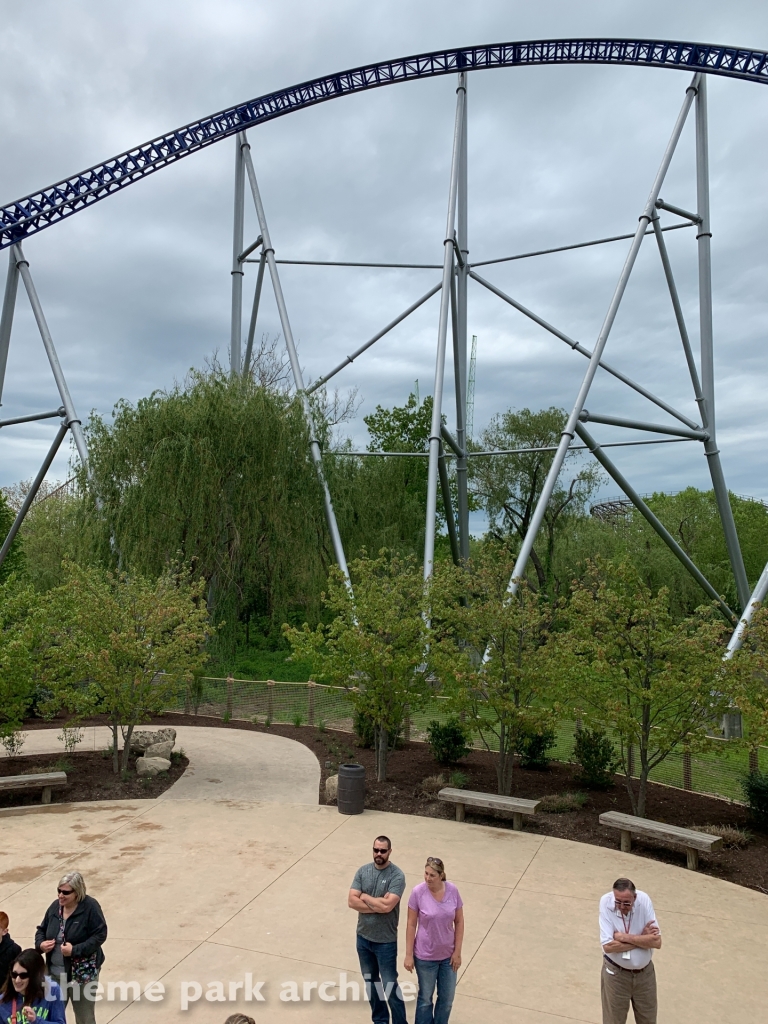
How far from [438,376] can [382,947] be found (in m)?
16.0

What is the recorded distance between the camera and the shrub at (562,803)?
38.3 ft

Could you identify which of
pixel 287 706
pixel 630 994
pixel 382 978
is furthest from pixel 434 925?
pixel 287 706

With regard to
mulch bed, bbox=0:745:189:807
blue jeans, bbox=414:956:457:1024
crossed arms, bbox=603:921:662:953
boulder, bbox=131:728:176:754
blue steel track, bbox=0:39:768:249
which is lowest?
mulch bed, bbox=0:745:189:807

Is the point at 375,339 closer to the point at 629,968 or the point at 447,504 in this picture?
the point at 447,504

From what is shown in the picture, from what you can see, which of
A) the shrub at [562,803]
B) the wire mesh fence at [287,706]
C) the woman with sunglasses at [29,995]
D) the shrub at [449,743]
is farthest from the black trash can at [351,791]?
the woman with sunglasses at [29,995]

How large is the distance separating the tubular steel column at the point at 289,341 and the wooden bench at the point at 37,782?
28.1ft

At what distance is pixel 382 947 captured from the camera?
5559 millimetres

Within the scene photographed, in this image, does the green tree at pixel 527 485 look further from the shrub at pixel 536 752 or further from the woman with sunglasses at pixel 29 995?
the woman with sunglasses at pixel 29 995

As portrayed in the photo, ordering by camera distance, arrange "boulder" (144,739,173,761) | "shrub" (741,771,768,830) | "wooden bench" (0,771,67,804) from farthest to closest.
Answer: "boulder" (144,739,173,761) < "wooden bench" (0,771,67,804) < "shrub" (741,771,768,830)

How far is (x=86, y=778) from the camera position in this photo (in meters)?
13.2

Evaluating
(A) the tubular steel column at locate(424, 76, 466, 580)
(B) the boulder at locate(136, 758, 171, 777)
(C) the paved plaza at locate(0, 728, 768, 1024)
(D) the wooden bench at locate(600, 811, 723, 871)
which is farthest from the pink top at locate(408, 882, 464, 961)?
(A) the tubular steel column at locate(424, 76, 466, 580)

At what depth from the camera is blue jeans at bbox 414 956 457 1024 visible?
5.35 meters

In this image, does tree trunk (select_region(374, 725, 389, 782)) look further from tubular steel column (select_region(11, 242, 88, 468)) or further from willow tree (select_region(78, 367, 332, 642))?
tubular steel column (select_region(11, 242, 88, 468))

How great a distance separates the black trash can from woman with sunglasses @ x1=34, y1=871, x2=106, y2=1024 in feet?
20.7
